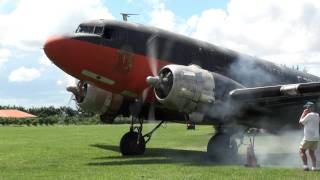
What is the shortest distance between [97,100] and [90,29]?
425 centimetres

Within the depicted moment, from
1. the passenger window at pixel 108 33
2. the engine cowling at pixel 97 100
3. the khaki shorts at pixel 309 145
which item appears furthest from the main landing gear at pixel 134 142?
the khaki shorts at pixel 309 145

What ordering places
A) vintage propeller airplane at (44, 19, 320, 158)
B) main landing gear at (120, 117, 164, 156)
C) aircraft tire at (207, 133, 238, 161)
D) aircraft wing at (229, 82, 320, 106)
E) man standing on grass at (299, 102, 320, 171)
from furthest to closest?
main landing gear at (120, 117, 164, 156)
aircraft tire at (207, 133, 238, 161)
aircraft wing at (229, 82, 320, 106)
vintage propeller airplane at (44, 19, 320, 158)
man standing on grass at (299, 102, 320, 171)

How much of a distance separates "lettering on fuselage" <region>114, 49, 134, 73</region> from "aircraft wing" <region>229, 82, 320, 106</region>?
3.88 metres

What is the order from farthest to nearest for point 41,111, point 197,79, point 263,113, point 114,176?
point 41,111, point 263,113, point 197,79, point 114,176

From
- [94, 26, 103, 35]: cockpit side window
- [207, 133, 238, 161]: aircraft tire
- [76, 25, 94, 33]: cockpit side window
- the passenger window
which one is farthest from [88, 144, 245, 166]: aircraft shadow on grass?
[76, 25, 94, 33]: cockpit side window

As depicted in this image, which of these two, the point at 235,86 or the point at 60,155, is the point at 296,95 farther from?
the point at 60,155

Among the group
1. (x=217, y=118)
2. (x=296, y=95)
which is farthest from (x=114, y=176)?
(x=296, y=95)

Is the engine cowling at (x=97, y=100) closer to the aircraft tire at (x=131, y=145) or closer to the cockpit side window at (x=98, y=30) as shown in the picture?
the aircraft tire at (x=131, y=145)

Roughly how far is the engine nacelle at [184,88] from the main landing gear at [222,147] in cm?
247

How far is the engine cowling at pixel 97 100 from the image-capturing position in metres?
21.2

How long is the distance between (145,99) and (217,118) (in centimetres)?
295

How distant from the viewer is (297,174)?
13.1 metres

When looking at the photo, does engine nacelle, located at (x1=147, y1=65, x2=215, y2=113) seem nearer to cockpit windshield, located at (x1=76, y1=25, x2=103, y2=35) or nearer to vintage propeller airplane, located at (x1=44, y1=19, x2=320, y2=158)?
vintage propeller airplane, located at (x1=44, y1=19, x2=320, y2=158)

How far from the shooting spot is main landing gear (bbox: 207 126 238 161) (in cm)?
1867
